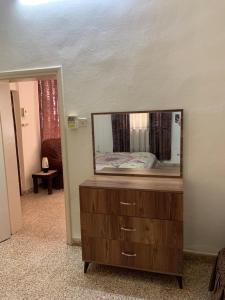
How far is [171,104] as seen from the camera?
7.92 feet

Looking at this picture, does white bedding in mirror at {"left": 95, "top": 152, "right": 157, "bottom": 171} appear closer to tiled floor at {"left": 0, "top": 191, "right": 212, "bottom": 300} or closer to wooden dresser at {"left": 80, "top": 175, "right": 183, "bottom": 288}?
wooden dresser at {"left": 80, "top": 175, "right": 183, "bottom": 288}

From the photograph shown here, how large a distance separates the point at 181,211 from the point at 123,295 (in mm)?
865

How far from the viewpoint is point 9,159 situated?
315 centimetres

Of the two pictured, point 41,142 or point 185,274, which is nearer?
point 185,274

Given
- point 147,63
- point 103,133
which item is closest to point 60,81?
point 103,133

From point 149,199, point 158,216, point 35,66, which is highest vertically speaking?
point 35,66

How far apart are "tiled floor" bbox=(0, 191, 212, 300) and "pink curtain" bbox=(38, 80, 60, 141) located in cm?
263

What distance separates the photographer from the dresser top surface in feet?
7.07

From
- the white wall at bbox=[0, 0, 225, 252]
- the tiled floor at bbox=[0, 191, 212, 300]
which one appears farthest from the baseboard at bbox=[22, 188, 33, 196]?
the white wall at bbox=[0, 0, 225, 252]

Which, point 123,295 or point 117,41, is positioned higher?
point 117,41

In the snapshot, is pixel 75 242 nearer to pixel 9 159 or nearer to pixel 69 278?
pixel 69 278

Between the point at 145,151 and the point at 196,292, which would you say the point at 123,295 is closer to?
the point at 196,292

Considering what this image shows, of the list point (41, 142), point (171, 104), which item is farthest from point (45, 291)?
point (41, 142)

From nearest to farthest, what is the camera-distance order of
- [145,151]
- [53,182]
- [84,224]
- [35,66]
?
[84,224] → [145,151] → [35,66] → [53,182]
